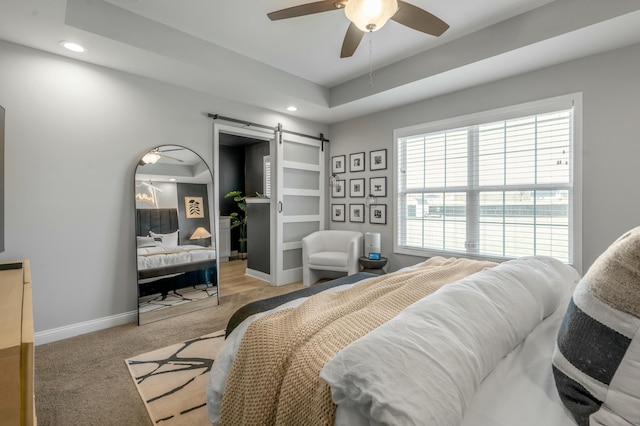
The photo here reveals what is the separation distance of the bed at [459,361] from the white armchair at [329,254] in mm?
2711

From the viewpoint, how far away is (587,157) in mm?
2721

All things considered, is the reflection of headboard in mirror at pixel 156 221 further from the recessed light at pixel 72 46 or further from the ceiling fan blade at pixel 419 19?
the ceiling fan blade at pixel 419 19

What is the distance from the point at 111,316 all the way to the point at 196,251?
97 cm

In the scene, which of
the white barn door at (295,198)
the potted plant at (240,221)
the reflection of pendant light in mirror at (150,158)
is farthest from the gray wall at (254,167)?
the reflection of pendant light in mirror at (150,158)

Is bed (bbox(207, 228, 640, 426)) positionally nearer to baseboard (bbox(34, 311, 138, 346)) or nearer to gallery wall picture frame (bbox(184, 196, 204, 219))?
baseboard (bbox(34, 311, 138, 346))

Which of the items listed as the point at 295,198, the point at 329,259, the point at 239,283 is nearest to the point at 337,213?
the point at 295,198

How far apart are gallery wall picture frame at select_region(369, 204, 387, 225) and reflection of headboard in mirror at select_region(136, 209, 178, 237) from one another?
2.54 m

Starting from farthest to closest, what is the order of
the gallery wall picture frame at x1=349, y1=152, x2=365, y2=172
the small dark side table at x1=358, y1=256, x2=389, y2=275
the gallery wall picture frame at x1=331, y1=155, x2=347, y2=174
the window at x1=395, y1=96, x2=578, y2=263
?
the gallery wall picture frame at x1=331, y1=155, x2=347, y2=174 < the gallery wall picture frame at x1=349, y1=152, x2=365, y2=172 < the small dark side table at x1=358, y1=256, x2=389, y2=275 < the window at x1=395, y1=96, x2=578, y2=263

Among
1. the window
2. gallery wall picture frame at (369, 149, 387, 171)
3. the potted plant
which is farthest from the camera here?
the potted plant

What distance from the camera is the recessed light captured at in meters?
2.42

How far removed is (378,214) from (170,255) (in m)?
2.67

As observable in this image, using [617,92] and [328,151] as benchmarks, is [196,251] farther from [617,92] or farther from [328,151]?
[617,92]

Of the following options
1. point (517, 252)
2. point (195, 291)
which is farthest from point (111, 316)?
point (517, 252)

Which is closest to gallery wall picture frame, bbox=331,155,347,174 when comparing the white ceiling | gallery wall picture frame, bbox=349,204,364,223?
gallery wall picture frame, bbox=349,204,364,223
